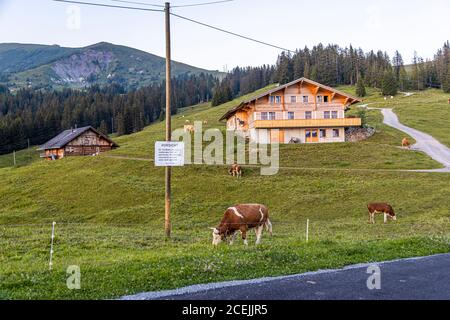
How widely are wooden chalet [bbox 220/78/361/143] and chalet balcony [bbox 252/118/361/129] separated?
0.58ft

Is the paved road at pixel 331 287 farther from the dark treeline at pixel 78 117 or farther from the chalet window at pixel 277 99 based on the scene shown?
the dark treeline at pixel 78 117

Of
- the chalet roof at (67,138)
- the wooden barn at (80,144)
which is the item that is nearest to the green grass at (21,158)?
the chalet roof at (67,138)

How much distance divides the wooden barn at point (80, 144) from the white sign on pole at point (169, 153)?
8478 centimetres

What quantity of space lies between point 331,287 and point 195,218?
95.1ft

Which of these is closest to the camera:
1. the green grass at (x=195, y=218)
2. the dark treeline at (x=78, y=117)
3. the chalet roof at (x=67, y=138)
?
the green grass at (x=195, y=218)

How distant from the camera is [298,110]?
7950 centimetres

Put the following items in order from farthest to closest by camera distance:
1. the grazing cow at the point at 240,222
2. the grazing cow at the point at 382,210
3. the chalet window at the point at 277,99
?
the chalet window at the point at 277,99, the grazing cow at the point at 382,210, the grazing cow at the point at 240,222

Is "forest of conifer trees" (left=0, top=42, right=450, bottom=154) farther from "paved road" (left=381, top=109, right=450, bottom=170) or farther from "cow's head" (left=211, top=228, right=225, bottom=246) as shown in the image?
"cow's head" (left=211, top=228, right=225, bottom=246)

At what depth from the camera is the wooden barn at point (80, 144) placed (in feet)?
337

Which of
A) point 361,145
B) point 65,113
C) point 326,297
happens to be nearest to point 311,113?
point 361,145

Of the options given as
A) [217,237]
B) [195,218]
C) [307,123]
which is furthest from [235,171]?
[217,237]

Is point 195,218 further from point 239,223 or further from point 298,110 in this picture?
point 298,110
